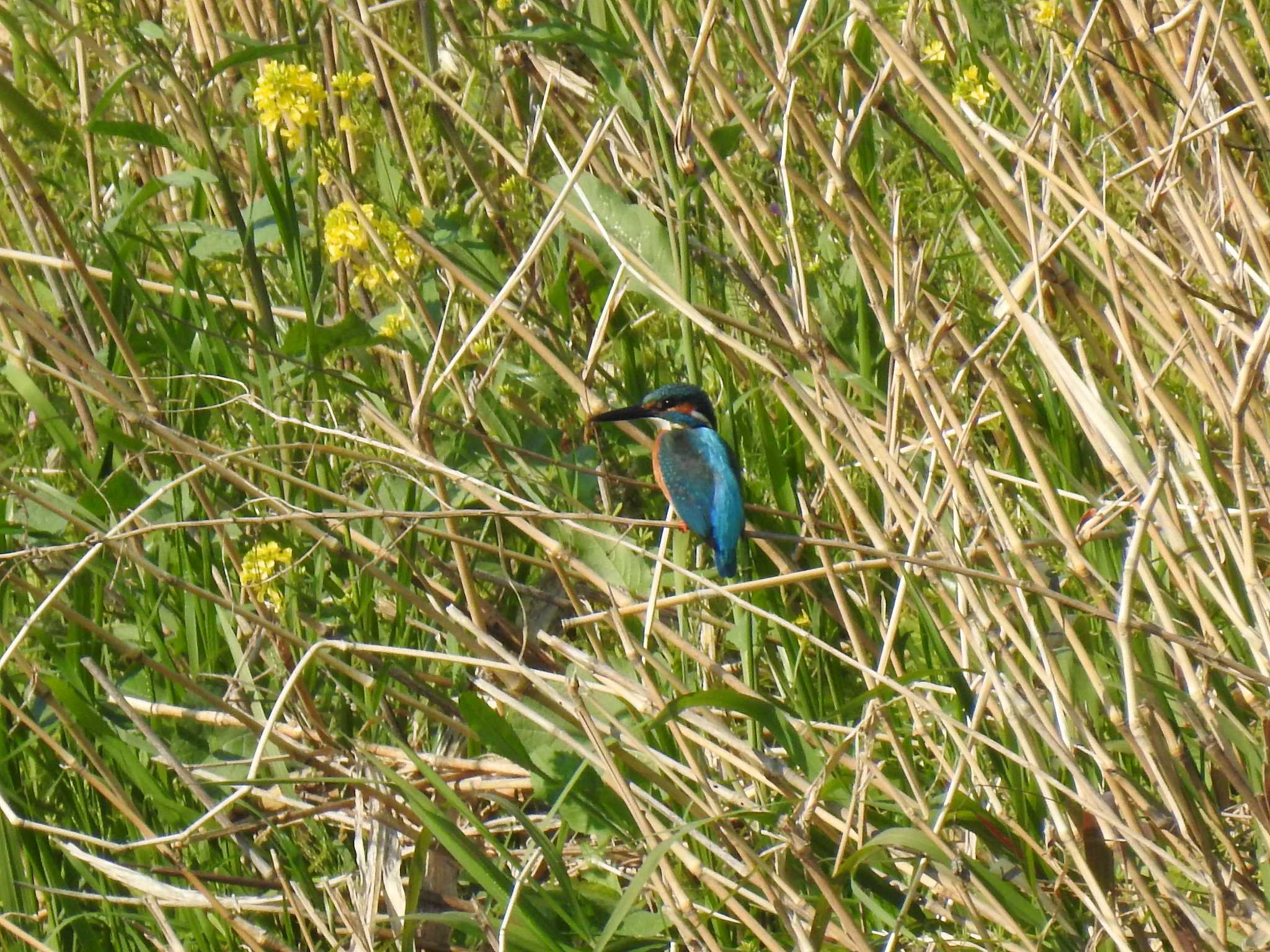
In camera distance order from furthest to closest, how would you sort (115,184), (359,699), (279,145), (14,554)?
(115,184) < (359,699) < (279,145) < (14,554)

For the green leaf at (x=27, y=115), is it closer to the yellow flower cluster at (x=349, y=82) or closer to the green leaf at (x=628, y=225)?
the yellow flower cluster at (x=349, y=82)

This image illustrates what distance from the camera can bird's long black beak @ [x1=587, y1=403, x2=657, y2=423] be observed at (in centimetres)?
253

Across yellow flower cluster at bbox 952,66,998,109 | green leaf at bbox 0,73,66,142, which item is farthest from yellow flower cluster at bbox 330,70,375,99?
yellow flower cluster at bbox 952,66,998,109

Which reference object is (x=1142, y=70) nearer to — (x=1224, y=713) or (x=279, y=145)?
(x=1224, y=713)

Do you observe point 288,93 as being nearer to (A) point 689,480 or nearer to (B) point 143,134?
(B) point 143,134

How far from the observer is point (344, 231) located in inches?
88.7

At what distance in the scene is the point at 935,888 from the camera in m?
2.29

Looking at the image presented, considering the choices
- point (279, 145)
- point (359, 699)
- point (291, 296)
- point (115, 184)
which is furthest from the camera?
point (115, 184)

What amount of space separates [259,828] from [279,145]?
1.33 m

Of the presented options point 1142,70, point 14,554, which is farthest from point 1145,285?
point 14,554

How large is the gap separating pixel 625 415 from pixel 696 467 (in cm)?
17

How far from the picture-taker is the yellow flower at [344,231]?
7.39 feet

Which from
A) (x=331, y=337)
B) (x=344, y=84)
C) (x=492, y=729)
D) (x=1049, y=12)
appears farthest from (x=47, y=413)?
(x=1049, y=12)

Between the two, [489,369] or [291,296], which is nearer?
[489,369]
